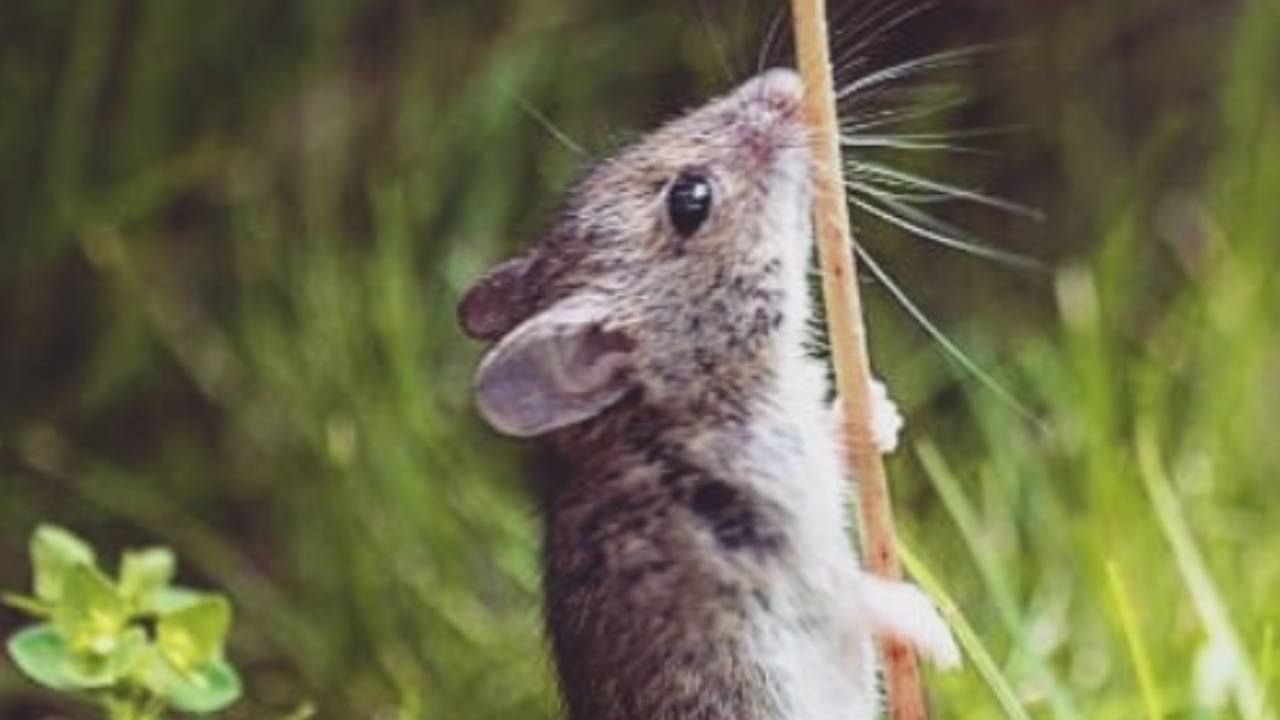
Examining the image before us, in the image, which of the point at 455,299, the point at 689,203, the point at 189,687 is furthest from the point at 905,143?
the point at 455,299

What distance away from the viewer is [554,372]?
234cm

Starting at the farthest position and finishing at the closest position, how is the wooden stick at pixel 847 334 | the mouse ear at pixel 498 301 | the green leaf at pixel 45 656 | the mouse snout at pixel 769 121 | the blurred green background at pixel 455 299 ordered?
1. the blurred green background at pixel 455 299
2. the green leaf at pixel 45 656
3. the mouse ear at pixel 498 301
4. the mouse snout at pixel 769 121
5. the wooden stick at pixel 847 334

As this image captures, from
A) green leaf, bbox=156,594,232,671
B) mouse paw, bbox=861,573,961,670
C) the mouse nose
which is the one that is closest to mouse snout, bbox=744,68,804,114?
the mouse nose

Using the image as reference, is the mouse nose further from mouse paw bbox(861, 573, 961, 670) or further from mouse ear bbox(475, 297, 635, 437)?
mouse paw bbox(861, 573, 961, 670)

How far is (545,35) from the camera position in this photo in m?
4.27

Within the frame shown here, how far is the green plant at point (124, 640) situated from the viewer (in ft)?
8.52

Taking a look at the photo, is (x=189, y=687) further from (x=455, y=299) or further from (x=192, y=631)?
(x=455, y=299)

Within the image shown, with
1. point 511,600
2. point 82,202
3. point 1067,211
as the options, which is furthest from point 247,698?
point 1067,211

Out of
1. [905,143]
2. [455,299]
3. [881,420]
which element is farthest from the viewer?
[455,299]

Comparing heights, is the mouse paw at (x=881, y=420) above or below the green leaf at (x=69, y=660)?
above

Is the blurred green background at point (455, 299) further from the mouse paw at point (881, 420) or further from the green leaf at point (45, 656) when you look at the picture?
the mouse paw at point (881, 420)

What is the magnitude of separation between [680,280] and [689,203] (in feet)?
0.16

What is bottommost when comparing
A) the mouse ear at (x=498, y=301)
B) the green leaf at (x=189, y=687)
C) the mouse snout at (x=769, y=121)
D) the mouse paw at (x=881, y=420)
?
the green leaf at (x=189, y=687)

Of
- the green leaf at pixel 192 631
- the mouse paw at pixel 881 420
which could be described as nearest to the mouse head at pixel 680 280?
the mouse paw at pixel 881 420
